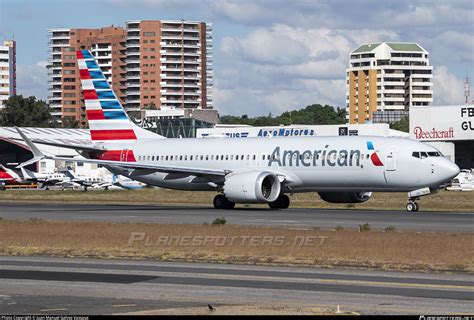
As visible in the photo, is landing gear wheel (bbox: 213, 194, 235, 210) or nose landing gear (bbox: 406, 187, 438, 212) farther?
landing gear wheel (bbox: 213, 194, 235, 210)

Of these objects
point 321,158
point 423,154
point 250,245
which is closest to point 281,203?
point 321,158

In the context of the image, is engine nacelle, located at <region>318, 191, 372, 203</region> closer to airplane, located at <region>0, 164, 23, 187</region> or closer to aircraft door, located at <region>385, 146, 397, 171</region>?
aircraft door, located at <region>385, 146, 397, 171</region>

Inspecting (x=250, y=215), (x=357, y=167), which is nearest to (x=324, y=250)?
(x=250, y=215)

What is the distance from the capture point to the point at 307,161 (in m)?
52.9

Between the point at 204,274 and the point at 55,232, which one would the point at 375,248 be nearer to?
the point at 204,274

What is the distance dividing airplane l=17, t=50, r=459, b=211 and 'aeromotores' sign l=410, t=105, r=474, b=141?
1917 inches

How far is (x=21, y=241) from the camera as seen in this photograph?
116 feet

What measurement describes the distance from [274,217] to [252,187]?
6.39m

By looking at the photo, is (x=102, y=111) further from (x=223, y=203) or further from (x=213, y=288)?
(x=213, y=288)

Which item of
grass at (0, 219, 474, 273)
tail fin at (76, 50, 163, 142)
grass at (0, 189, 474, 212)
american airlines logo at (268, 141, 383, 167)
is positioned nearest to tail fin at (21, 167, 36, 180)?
grass at (0, 189, 474, 212)

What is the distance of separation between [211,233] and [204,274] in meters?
11.4

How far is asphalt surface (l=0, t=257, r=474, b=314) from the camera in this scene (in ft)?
64.4

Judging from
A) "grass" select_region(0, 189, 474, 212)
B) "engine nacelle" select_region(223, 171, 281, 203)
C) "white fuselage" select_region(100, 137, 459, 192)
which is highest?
"white fuselage" select_region(100, 137, 459, 192)

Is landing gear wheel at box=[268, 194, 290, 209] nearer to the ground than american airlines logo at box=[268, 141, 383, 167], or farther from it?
nearer to the ground
